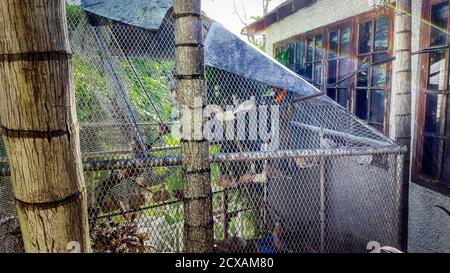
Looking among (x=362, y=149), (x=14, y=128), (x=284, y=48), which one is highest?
(x=284, y=48)

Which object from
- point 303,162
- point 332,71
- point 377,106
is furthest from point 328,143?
point 332,71

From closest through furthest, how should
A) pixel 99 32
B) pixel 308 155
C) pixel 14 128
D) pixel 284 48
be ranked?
pixel 14 128 < pixel 308 155 < pixel 99 32 < pixel 284 48

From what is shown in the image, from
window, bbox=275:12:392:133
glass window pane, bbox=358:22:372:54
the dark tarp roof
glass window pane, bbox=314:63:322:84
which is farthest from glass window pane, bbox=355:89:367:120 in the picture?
the dark tarp roof

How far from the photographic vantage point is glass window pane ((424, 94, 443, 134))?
3998mm

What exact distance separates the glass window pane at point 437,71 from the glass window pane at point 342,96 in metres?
2.15

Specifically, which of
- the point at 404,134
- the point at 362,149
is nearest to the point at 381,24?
the point at 404,134

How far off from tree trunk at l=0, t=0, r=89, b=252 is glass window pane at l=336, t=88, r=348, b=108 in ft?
19.2

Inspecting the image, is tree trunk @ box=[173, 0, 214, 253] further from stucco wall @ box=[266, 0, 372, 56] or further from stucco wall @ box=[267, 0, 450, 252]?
stucco wall @ box=[266, 0, 372, 56]

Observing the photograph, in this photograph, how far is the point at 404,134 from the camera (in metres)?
3.26

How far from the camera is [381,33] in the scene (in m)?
5.11

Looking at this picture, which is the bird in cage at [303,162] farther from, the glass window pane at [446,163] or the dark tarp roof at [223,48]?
the glass window pane at [446,163]

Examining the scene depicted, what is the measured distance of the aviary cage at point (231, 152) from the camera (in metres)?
3.27
